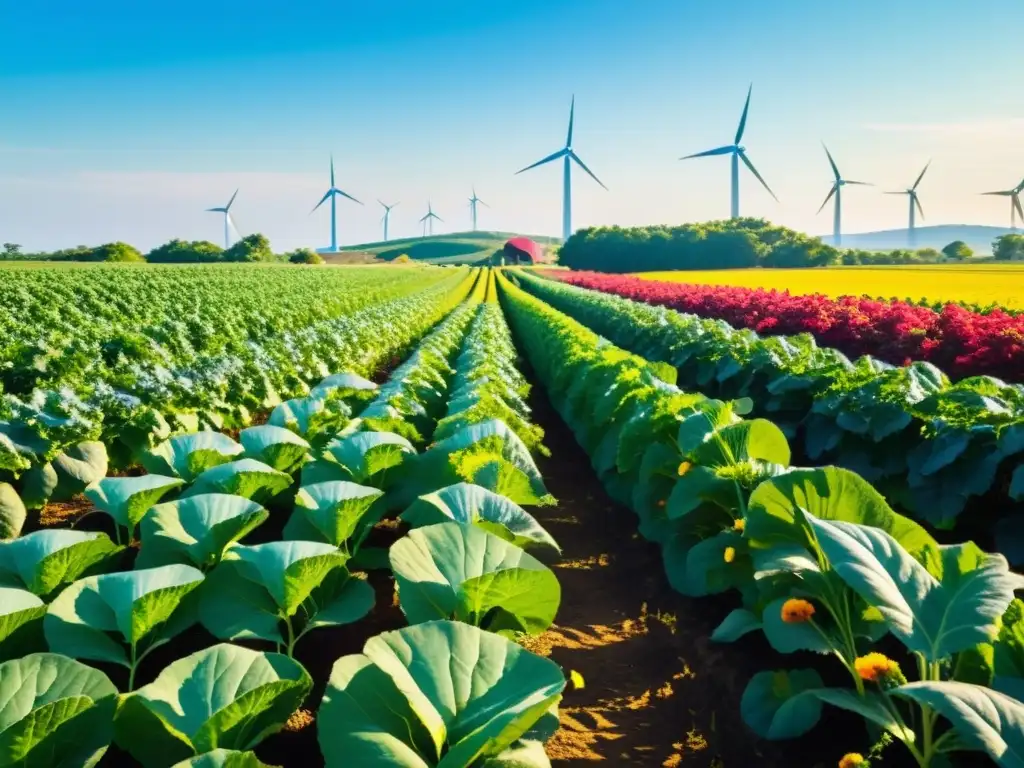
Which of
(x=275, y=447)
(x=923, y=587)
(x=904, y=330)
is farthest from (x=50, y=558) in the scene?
(x=904, y=330)

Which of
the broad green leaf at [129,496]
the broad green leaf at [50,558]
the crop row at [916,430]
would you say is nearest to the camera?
the broad green leaf at [50,558]

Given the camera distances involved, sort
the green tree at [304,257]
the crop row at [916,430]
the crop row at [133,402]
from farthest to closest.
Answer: the green tree at [304,257] < the crop row at [133,402] < the crop row at [916,430]

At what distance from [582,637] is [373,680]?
2.36 metres

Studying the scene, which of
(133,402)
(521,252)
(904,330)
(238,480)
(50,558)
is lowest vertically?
(50,558)

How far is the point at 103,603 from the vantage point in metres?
2.54

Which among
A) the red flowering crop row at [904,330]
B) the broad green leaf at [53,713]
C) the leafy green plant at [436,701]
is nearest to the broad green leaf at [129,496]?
the broad green leaf at [53,713]

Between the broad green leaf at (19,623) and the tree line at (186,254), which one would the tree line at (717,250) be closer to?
the tree line at (186,254)

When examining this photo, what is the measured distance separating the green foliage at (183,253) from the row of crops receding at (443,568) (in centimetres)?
9794

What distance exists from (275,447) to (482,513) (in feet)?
5.17

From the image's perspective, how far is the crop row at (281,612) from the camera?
74.2 inches

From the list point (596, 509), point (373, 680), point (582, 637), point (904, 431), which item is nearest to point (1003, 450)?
point (904, 431)

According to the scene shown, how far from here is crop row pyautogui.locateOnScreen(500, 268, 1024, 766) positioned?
1.91 metres

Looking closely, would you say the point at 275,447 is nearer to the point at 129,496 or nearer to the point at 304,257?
the point at 129,496

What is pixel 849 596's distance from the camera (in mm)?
2486
